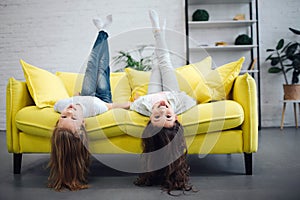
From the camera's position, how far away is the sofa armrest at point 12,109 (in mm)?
2623

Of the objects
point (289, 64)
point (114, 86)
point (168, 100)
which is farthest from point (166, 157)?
point (289, 64)

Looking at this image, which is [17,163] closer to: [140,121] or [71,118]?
[71,118]

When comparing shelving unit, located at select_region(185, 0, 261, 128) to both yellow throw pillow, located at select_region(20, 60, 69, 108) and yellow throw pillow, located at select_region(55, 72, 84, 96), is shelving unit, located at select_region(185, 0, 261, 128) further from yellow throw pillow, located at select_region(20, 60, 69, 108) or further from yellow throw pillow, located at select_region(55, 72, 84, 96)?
yellow throw pillow, located at select_region(20, 60, 69, 108)

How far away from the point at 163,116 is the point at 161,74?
3.09 feet

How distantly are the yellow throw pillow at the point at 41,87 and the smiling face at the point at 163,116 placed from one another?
87 cm

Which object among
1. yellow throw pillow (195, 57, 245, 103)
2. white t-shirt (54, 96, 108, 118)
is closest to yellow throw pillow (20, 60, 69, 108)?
white t-shirt (54, 96, 108, 118)

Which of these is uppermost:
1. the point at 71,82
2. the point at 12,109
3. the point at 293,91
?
the point at 71,82

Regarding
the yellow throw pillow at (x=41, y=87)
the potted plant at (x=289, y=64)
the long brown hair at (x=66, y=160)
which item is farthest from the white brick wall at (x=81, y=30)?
the long brown hair at (x=66, y=160)

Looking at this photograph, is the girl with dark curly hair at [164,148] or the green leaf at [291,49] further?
the green leaf at [291,49]

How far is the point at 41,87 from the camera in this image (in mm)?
2781

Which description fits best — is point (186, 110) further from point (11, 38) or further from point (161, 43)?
point (11, 38)

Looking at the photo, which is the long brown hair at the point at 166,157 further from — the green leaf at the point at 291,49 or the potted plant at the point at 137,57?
the green leaf at the point at 291,49

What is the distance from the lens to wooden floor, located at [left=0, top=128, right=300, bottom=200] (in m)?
2.09

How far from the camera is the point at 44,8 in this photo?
5.36 meters
